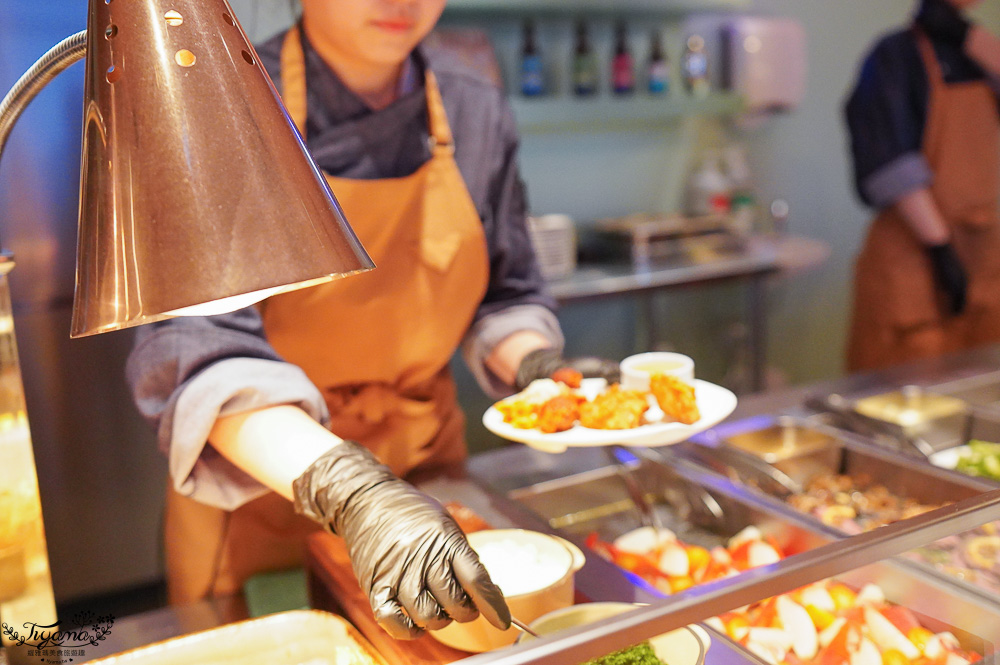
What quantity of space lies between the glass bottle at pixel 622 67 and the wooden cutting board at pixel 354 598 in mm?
2937

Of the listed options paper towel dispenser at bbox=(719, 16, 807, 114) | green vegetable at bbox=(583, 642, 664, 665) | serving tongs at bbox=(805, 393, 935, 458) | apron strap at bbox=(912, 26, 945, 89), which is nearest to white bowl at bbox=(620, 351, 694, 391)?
green vegetable at bbox=(583, 642, 664, 665)

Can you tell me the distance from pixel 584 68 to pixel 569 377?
2.68m

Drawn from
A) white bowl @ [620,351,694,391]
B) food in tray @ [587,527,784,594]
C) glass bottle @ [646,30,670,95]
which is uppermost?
glass bottle @ [646,30,670,95]

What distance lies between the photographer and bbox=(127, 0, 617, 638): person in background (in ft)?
3.19

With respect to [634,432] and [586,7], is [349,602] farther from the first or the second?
[586,7]

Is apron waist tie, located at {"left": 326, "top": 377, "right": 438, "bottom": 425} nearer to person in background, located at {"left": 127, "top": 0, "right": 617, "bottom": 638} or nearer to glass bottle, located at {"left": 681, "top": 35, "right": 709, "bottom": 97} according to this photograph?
person in background, located at {"left": 127, "top": 0, "right": 617, "bottom": 638}

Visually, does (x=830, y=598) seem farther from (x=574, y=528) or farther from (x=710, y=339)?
(x=710, y=339)

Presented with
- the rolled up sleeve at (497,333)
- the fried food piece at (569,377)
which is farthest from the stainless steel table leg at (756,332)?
the fried food piece at (569,377)

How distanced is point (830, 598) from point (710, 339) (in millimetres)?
3203

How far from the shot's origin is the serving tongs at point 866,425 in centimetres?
150

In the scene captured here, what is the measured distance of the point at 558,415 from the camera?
3.40ft

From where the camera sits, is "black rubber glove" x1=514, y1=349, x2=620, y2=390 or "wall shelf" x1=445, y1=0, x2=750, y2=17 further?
"wall shelf" x1=445, y1=0, x2=750, y2=17

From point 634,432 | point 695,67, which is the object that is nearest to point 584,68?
point 695,67

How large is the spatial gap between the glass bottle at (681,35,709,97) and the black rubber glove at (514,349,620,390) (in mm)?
2858
